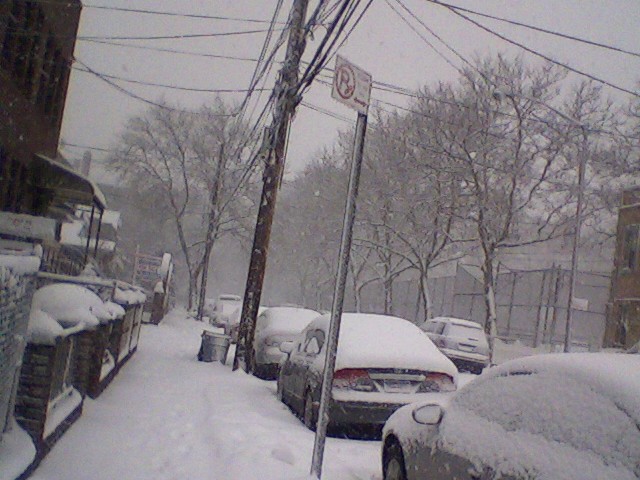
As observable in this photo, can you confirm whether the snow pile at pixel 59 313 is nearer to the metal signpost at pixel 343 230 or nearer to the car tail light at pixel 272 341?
the metal signpost at pixel 343 230

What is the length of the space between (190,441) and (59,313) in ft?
6.49

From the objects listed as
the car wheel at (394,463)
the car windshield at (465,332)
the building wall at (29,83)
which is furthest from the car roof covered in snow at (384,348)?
the car windshield at (465,332)

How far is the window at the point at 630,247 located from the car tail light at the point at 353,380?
22.6 metres

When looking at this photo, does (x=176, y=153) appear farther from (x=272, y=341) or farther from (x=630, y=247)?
(x=272, y=341)

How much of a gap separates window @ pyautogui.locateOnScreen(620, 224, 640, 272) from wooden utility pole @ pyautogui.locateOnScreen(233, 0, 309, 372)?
62.6 ft

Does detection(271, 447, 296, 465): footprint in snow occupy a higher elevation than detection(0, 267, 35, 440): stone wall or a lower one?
lower

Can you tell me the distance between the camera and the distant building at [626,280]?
2670 cm

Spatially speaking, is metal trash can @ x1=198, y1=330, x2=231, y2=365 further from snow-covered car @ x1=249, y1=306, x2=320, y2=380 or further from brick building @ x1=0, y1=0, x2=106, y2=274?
brick building @ x1=0, y1=0, x2=106, y2=274

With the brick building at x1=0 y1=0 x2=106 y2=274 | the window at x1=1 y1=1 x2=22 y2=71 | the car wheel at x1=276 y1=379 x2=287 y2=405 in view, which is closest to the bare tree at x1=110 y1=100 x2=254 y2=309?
the brick building at x1=0 y1=0 x2=106 y2=274

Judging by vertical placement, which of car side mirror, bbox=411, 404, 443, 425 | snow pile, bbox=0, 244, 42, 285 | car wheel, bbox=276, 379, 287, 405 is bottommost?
car wheel, bbox=276, 379, 287, 405

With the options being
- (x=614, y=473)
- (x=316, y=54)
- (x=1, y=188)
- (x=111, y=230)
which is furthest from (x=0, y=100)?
(x=111, y=230)

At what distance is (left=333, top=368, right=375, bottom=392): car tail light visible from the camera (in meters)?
7.76

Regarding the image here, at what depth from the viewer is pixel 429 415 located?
15.9 feet

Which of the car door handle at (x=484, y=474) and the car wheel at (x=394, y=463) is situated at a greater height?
the car door handle at (x=484, y=474)
